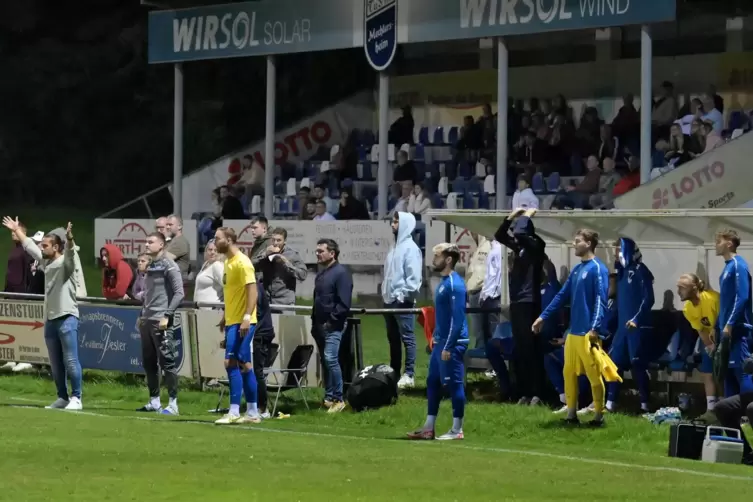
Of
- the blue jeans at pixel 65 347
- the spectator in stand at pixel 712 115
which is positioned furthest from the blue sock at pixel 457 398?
the spectator in stand at pixel 712 115

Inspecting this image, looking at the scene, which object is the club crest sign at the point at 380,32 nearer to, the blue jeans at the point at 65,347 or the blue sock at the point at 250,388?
the blue jeans at the point at 65,347

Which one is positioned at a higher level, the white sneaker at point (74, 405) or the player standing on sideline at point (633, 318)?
the player standing on sideline at point (633, 318)

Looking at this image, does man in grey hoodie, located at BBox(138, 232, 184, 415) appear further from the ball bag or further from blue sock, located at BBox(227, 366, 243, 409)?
the ball bag

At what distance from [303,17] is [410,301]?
14.3 metres

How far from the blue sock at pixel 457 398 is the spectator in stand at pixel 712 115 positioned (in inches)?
486

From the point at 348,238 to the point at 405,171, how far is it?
9.54 feet

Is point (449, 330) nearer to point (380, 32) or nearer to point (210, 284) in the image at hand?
point (210, 284)

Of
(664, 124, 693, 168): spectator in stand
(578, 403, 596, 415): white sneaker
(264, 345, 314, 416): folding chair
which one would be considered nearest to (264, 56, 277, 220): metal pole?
(664, 124, 693, 168): spectator in stand

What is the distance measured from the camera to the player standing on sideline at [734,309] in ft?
46.4

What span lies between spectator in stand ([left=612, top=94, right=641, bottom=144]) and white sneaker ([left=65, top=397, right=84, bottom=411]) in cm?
1435

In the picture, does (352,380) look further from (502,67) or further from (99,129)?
(99,129)

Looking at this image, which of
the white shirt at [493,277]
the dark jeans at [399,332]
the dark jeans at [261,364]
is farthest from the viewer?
the white shirt at [493,277]

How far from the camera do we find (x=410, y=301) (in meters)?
→ 17.9

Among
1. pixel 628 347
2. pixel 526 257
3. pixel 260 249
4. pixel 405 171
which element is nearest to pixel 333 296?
pixel 260 249
